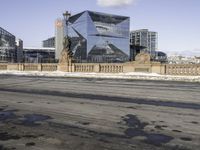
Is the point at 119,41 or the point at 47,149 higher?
the point at 119,41

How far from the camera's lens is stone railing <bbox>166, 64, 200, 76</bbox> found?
3844 cm

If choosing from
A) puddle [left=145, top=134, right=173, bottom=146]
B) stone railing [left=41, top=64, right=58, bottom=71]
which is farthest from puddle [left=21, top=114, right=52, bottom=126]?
stone railing [left=41, top=64, right=58, bottom=71]

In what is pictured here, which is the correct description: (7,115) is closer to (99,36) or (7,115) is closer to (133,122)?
(133,122)

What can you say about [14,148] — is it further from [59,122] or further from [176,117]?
[176,117]

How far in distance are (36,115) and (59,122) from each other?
1437 mm

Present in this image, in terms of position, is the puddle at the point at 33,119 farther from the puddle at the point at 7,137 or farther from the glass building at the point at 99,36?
the glass building at the point at 99,36

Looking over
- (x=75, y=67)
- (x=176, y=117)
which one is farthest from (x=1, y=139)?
(x=75, y=67)

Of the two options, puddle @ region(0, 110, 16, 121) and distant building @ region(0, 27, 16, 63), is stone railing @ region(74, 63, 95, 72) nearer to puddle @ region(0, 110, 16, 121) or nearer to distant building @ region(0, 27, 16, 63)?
puddle @ region(0, 110, 16, 121)

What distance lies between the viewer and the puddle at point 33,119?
27.9 ft

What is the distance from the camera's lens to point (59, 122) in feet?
28.0

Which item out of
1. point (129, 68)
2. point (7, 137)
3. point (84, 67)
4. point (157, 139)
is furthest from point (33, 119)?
point (84, 67)

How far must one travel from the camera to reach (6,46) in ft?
415

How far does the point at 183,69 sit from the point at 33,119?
3248cm

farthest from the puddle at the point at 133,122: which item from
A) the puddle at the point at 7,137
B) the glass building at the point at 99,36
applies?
the glass building at the point at 99,36
